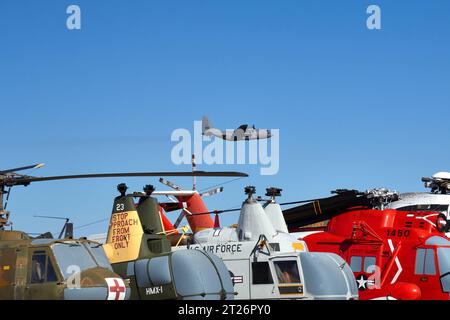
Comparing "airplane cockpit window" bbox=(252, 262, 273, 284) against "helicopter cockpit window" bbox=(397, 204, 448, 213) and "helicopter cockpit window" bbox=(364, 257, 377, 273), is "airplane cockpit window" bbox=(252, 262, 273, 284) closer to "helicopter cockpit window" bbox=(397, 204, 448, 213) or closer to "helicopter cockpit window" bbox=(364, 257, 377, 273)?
"helicopter cockpit window" bbox=(364, 257, 377, 273)

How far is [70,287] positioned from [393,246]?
9.91 meters

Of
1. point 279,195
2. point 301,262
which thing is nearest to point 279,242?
point 301,262

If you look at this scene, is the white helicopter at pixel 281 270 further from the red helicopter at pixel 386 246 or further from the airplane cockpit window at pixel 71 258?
the airplane cockpit window at pixel 71 258

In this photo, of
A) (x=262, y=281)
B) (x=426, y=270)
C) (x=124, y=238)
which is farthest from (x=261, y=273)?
(x=426, y=270)

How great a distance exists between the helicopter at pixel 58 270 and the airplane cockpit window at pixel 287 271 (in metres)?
3.88

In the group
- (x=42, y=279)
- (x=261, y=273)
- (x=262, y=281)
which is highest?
(x=42, y=279)

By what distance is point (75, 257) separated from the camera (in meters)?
16.0

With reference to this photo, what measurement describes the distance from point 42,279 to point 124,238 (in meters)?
3.46

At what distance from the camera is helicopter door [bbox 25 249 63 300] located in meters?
15.4

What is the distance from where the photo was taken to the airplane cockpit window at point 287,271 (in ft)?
60.0

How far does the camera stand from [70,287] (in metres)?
15.4

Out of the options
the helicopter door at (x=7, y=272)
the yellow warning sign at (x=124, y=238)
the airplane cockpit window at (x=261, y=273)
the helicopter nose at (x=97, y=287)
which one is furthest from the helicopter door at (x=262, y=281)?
the helicopter door at (x=7, y=272)

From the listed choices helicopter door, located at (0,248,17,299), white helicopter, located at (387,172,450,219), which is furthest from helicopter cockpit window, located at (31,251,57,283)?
white helicopter, located at (387,172,450,219)

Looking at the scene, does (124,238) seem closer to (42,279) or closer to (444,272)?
(42,279)
